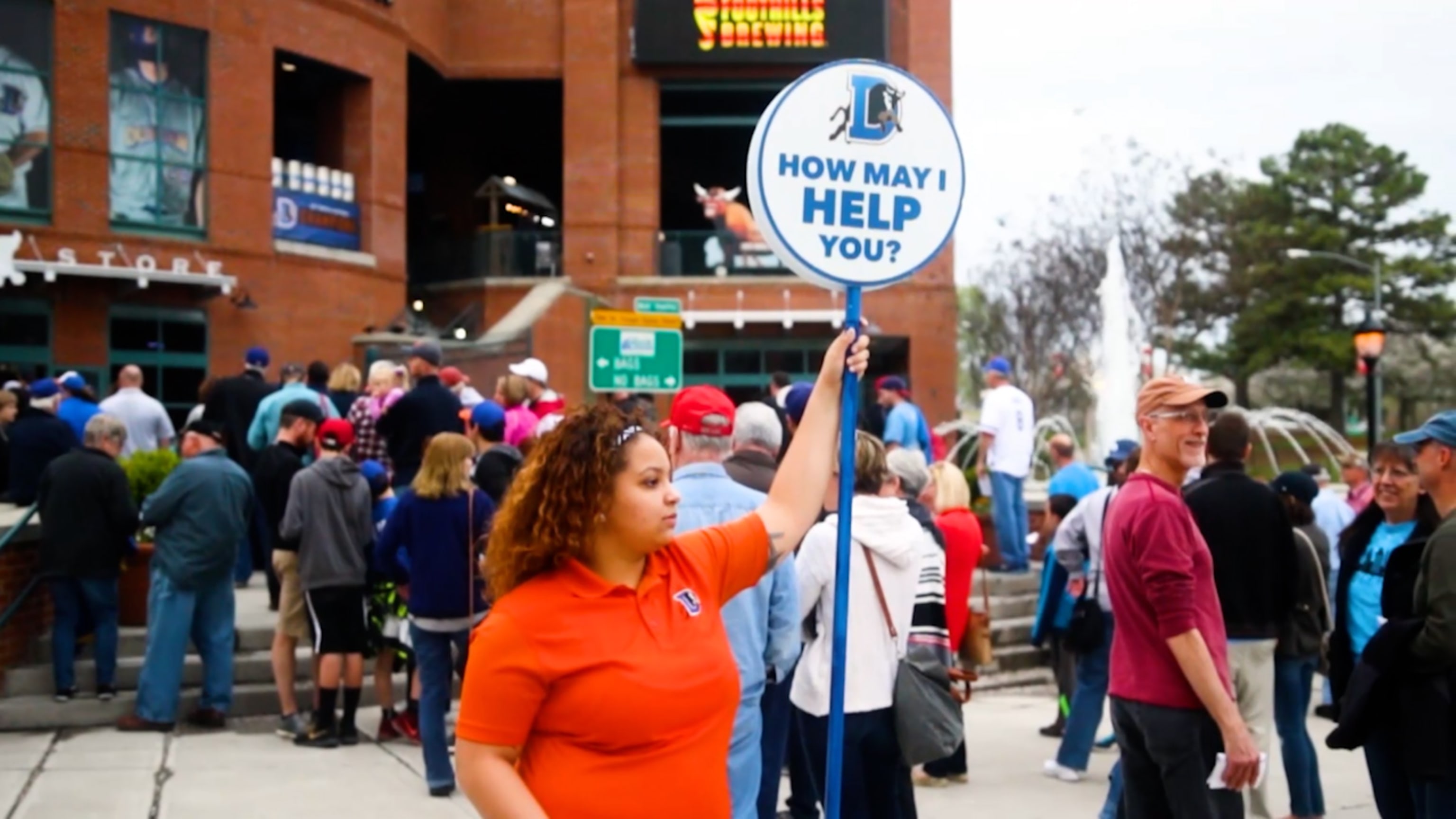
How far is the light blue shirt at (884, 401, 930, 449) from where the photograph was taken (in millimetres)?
13398

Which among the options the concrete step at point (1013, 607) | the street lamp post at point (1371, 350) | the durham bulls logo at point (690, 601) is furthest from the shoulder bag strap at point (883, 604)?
the street lamp post at point (1371, 350)

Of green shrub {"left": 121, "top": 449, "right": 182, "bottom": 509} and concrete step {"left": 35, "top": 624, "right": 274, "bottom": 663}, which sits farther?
green shrub {"left": 121, "top": 449, "right": 182, "bottom": 509}

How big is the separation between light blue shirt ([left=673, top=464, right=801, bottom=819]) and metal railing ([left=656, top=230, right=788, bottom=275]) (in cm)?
2705

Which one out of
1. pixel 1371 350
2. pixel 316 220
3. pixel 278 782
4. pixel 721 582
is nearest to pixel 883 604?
pixel 721 582

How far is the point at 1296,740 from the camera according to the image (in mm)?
7922

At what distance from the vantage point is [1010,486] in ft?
46.9

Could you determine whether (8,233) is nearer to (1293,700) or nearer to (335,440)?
(335,440)

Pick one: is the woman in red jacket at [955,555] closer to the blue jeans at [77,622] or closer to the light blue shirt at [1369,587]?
the light blue shirt at [1369,587]

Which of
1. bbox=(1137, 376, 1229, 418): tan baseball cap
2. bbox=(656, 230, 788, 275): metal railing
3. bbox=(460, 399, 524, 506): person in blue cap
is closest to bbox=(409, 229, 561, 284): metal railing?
bbox=(656, 230, 788, 275): metal railing

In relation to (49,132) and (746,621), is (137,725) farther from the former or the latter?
(49,132)

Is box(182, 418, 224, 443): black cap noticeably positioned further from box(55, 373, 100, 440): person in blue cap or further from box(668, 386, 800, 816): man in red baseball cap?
box(668, 386, 800, 816): man in red baseball cap

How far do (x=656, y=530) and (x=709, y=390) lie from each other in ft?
7.46

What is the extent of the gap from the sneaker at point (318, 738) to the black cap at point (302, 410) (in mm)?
2210

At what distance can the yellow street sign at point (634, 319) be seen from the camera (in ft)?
44.9
